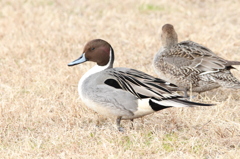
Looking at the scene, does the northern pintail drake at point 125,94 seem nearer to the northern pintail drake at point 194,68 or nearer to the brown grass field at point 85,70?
the brown grass field at point 85,70

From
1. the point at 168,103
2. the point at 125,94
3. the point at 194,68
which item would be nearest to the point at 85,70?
the point at 194,68

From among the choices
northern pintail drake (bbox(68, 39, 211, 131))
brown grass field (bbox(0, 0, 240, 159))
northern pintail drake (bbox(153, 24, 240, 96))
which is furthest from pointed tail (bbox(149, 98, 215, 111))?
northern pintail drake (bbox(153, 24, 240, 96))

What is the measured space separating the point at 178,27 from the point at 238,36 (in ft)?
3.96

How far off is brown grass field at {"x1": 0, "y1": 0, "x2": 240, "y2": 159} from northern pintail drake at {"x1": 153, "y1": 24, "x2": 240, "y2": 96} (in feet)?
0.65

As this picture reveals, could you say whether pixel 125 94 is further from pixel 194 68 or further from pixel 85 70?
pixel 85 70

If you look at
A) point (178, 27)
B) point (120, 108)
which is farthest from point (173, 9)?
point (120, 108)

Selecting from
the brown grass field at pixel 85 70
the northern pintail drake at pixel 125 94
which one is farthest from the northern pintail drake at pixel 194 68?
the northern pintail drake at pixel 125 94

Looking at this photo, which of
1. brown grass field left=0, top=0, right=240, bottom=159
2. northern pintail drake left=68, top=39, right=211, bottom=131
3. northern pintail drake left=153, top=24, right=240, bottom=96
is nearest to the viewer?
brown grass field left=0, top=0, right=240, bottom=159

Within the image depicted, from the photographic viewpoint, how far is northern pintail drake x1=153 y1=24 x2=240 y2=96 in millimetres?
5148

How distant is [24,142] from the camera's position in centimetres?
384

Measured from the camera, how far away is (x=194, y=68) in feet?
17.1

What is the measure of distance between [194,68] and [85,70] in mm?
1649

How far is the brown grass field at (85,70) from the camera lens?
12.3 feet

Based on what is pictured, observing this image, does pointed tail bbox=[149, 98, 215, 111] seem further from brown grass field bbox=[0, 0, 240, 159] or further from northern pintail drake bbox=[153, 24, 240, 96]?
northern pintail drake bbox=[153, 24, 240, 96]
